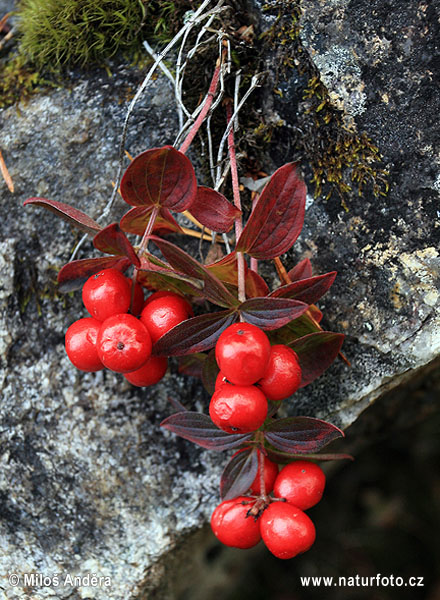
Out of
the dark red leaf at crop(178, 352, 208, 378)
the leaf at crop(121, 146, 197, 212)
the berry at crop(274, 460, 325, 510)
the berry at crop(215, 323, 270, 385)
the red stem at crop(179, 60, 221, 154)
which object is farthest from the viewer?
the dark red leaf at crop(178, 352, 208, 378)

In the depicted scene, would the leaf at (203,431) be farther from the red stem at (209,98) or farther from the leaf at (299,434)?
the red stem at (209,98)

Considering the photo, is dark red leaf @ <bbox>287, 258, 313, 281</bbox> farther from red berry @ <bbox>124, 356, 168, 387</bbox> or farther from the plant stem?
red berry @ <bbox>124, 356, 168, 387</bbox>

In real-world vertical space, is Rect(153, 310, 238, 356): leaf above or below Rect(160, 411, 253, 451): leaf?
above

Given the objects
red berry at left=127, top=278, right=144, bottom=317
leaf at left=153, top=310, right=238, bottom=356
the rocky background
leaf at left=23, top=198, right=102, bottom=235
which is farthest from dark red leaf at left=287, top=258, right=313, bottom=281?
leaf at left=23, top=198, right=102, bottom=235

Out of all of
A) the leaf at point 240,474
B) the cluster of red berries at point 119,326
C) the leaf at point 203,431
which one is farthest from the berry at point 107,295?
the leaf at point 240,474

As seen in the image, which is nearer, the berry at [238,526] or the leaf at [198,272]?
the leaf at [198,272]

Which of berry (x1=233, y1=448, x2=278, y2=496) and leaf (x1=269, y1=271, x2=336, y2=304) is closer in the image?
leaf (x1=269, y1=271, x2=336, y2=304)
